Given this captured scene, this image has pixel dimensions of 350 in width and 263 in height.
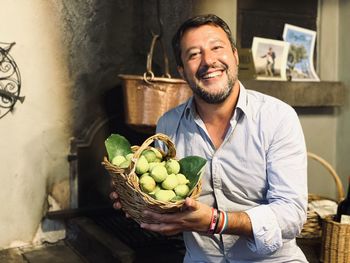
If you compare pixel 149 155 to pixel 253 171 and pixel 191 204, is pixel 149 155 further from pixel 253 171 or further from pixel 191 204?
pixel 253 171

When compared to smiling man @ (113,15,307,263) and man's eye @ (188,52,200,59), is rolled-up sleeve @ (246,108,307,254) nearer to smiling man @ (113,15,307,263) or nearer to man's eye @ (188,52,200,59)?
smiling man @ (113,15,307,263)

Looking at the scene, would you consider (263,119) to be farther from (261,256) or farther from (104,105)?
(104,105)

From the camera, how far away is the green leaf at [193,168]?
145 cm

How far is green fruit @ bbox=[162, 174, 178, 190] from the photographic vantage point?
1418mm

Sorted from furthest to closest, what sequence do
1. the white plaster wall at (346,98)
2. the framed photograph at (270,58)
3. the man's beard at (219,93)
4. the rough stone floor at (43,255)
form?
the white plaster wall at (346,98) < the framed photograph at (270,58) < the rough stone floor at (43,255) < the man's beard at (219,93)

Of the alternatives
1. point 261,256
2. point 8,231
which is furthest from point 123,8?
point 261,256

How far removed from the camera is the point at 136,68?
121 inches

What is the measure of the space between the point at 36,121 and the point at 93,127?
341 mm

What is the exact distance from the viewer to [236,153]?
68.0 inches

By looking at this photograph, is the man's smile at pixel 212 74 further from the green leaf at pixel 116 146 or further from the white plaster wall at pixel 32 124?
the white plaster wall at pixel 32 124

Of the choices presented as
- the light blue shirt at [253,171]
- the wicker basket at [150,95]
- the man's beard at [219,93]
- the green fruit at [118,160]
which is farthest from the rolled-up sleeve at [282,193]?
the wicker basket at [150,95]

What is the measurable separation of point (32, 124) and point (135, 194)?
1.56m

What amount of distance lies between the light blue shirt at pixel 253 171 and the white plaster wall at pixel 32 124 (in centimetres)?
129

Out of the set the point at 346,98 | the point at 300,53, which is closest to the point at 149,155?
the point at 300,53
